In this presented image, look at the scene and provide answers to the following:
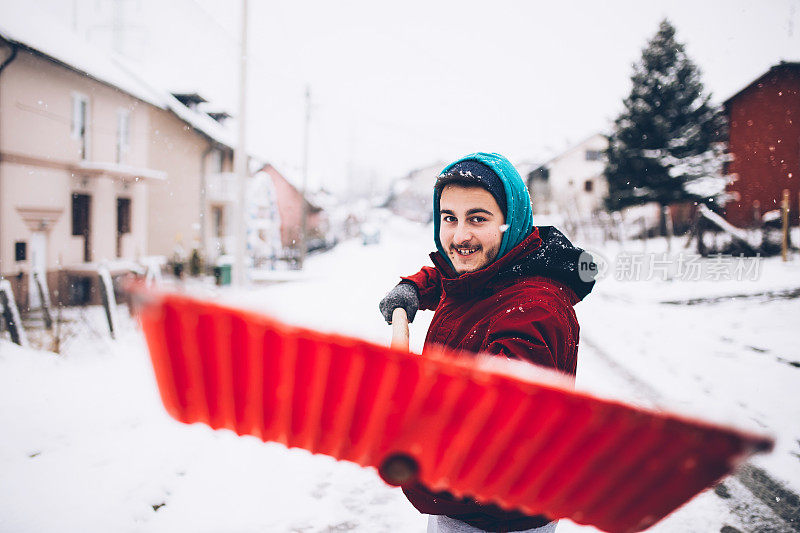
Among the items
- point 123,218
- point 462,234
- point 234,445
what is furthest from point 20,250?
point 462,234

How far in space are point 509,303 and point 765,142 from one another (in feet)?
29.4

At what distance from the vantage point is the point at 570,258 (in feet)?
3.47

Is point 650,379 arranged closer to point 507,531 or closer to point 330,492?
point 330,492

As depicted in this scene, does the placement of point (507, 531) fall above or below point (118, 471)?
above

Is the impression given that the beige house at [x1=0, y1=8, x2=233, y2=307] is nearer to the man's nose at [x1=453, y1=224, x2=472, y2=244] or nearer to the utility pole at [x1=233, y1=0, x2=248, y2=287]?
the utility pole at [x1=233, y1=0, x2=248, y2=287]

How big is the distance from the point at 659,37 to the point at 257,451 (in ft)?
65.0

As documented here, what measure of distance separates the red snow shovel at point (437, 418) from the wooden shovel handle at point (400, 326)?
539 millimetres

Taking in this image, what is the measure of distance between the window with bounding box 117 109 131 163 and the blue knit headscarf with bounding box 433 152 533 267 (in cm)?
971

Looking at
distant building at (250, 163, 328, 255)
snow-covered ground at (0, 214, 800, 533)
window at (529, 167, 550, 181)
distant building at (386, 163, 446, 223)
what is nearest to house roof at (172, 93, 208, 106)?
distant building at (386, 163, 446, 223)

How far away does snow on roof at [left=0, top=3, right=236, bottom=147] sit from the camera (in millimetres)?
5502

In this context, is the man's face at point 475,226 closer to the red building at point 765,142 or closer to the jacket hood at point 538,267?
the jacket hood at point 538,267

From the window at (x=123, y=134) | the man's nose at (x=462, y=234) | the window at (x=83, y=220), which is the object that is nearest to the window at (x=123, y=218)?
the window at (x=83, y=220)

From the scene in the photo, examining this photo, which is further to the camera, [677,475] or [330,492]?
[330,492]

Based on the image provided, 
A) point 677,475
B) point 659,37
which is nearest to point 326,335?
point 677,475
